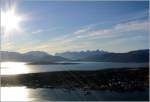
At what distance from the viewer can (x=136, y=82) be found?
21281 millimetres

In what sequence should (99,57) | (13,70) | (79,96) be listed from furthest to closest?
(99,57) < (13,70) < (79,96)

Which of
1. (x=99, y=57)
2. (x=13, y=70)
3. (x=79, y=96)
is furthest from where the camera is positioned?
(x=99, y=57)

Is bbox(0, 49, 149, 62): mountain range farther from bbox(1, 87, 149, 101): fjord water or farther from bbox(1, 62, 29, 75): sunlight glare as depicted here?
bbox(1, 87, 149, 101): fjord water

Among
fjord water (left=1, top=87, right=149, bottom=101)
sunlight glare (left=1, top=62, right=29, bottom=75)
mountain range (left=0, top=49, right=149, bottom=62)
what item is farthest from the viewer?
mountain range (left=0, top=49, right=149, bottom=62)

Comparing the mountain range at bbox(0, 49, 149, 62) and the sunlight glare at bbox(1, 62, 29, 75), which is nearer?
the sunlight glare at bbox(1, 62, 29, 75)

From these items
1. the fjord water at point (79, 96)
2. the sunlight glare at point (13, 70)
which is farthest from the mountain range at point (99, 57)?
the fjord water at point (79, 96)

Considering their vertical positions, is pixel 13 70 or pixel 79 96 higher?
pixel 13 70

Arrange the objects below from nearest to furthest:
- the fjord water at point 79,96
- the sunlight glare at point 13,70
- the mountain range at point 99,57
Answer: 1. the fjord water at point 79,96
2. the sunlight glare at point 13,70
3. the mountain range at point 99,57

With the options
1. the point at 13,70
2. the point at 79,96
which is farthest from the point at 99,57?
the point at 79,96

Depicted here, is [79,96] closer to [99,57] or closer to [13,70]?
[13,70]

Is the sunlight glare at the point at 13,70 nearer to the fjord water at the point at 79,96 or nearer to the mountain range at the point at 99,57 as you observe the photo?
the mountain range at the point at 99,57

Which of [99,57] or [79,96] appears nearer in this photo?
[79,96]

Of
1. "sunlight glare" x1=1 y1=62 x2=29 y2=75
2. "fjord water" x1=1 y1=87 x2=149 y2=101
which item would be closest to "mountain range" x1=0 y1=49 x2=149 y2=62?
"sunlight glare" x1=1 y1=62 x2=29 y2=75

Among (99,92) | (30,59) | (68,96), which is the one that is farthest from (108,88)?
(30,59)
